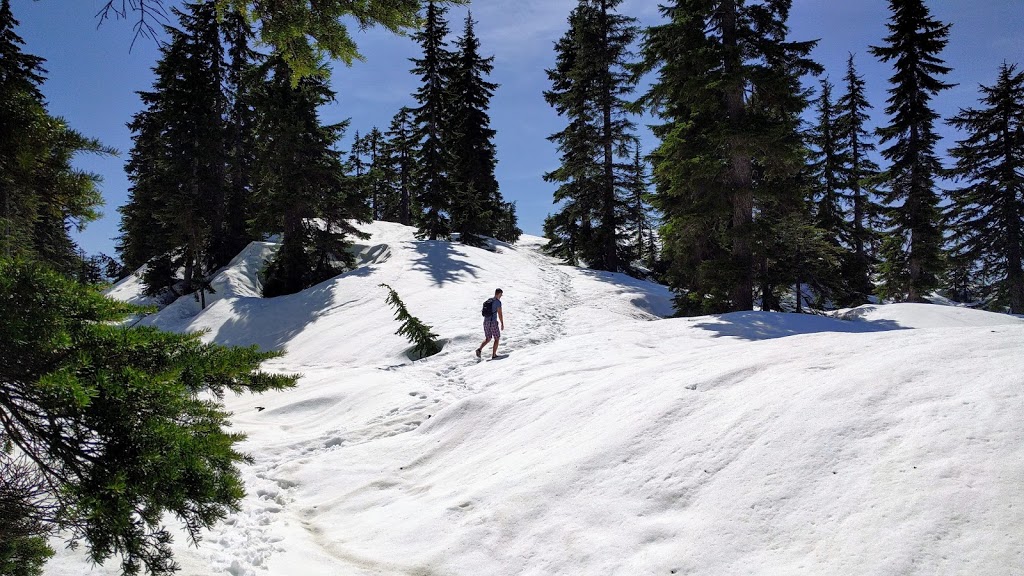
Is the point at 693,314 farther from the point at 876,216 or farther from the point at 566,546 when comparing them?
the point at 876,216

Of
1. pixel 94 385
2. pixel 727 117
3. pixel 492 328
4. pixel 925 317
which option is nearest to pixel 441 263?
pixel 492 328

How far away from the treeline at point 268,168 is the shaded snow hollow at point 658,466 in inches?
510

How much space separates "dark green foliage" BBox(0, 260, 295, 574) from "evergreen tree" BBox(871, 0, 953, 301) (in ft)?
83.7

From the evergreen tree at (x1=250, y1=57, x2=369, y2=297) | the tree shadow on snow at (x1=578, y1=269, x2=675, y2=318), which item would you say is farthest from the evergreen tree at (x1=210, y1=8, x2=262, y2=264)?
the tree shadow on snow at (x1=578, y1=269, x2=675, y2=318)

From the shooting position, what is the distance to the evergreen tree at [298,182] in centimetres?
2025

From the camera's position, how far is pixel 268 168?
20938 millimetres

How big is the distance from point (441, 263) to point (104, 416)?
20470mm

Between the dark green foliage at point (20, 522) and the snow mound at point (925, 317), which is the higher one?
the snow mound at point (925, 317)

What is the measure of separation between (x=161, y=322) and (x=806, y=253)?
25.9 m

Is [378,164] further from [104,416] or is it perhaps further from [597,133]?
[104,416]

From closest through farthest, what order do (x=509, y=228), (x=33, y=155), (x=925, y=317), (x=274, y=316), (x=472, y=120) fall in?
(x=33, y=155)
(x=925, y=317)
(x=274, y=316)
(x=472, y=120)
(x=509, y=228)

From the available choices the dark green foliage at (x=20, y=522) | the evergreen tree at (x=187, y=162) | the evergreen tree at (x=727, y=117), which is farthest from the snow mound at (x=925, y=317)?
the evergreen tree at (x=187, y=162)

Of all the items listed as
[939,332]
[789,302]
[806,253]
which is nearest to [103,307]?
[939,332]

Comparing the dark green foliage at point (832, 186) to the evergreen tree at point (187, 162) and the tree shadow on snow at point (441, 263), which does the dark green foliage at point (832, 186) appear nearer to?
the tree shadow on snow at point (441, 263)
